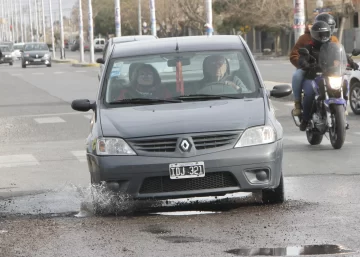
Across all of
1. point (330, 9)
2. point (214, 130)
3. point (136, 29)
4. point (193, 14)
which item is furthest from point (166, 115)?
point (136, 29)

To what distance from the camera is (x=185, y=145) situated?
897 cm

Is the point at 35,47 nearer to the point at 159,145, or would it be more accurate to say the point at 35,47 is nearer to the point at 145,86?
the point at 145,86

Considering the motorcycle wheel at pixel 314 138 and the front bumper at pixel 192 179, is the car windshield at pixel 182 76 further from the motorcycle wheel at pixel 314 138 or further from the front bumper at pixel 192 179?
the motorcycle wheel at pixel 314 138

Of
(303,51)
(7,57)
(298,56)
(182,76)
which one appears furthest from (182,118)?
(7,57)

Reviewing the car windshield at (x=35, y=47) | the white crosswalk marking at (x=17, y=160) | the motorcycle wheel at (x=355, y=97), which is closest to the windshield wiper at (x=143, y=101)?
the white crosswalk marking at (x=17, y=160)

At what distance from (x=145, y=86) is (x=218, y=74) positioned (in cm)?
71

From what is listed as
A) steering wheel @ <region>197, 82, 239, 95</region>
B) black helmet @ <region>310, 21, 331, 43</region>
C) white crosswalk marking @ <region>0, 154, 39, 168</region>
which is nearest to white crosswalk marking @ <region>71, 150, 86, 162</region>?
white crosswalk marking @ <region>0, 154, 39, 168</region>

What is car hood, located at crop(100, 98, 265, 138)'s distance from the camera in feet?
29.8

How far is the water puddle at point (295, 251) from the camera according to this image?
281 inches

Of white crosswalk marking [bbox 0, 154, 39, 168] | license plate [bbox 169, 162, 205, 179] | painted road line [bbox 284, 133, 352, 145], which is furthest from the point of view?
painted road line [bbox 284, 133, 352, 145]

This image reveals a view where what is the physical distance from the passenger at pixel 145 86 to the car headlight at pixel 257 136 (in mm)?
1249

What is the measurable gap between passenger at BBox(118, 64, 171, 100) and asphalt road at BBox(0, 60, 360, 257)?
103 cm

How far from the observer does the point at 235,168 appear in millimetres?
8969

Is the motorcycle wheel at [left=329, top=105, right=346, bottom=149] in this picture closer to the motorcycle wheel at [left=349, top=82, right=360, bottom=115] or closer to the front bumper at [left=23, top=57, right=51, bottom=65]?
the motorcycle wheel at [left=349, top=82, right=360, bottom=115]
